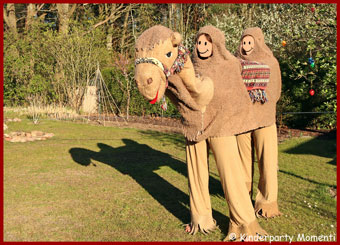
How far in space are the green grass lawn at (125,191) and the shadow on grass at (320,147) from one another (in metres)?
0.03

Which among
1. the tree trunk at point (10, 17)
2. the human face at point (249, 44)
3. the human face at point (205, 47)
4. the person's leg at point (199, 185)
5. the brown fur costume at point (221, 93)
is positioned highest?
the tree trunk at point (10, 17)

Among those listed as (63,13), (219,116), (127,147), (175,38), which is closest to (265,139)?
(219,116)

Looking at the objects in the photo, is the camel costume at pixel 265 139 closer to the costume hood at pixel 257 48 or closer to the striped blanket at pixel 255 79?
the costume hood at pixel 257 48

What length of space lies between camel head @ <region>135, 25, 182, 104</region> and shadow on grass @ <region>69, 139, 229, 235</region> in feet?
7.39

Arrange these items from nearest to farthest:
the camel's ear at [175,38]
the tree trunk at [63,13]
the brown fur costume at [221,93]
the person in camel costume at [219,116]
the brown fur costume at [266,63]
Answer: the camel's ear at [175,38] < the person in camel costume at [219,116] < the brown fur costume at [221,93] < the brown fur costume at [266,63] < the tree trunk at [63,13]

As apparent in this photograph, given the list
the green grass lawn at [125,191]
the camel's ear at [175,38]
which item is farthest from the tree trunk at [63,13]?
the camel's ear at [175,38]

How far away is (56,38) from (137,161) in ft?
33.9

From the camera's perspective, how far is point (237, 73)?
13.8ft

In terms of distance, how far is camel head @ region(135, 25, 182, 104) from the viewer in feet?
10.8

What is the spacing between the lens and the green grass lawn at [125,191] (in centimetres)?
482

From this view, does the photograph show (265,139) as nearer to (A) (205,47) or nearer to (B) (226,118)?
(B) (226,118)

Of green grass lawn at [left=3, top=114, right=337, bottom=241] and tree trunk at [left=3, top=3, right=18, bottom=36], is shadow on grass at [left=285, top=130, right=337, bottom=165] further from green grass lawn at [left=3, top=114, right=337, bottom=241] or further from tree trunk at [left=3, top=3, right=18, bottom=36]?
tree trunk at [left=3, top=3, right=18, bottom=36]

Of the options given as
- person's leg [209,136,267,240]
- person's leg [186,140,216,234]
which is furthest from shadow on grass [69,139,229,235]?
person's leg [209,136,267,240]

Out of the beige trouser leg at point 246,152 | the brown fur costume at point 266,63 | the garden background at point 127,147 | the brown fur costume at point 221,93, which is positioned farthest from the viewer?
the beige trouser leg at point 246,152
